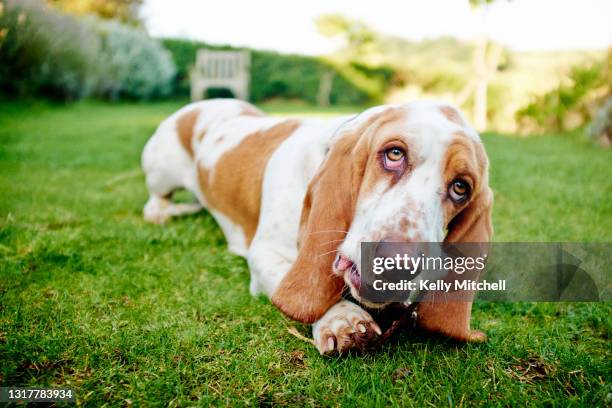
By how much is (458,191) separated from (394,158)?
0.27 m

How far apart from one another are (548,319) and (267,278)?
1.32m

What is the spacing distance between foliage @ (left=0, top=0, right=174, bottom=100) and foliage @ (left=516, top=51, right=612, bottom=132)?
976 cm

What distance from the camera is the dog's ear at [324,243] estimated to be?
1770 mm

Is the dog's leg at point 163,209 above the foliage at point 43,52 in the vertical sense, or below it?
below

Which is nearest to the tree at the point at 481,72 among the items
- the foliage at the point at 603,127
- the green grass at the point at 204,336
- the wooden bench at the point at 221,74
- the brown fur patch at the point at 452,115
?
the foliage at the point at 603,127

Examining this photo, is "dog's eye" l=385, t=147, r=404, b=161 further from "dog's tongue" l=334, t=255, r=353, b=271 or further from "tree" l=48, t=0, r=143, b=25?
"tree" l=48, t=0, r=143, b=25

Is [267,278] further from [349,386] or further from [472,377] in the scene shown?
[472,377]

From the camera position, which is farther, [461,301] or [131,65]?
[131,65]

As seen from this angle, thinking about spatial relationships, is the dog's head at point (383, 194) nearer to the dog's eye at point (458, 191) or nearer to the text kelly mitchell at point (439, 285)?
the dog's eye at point (458, 191)

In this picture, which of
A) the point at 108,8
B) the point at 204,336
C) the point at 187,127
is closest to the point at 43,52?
the point at 187,127

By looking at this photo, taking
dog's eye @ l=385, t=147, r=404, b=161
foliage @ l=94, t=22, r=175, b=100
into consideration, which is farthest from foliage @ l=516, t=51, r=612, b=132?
foliage @ l=94, t=22, r=175, b=100

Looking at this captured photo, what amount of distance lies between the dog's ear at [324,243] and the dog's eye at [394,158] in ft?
0.32

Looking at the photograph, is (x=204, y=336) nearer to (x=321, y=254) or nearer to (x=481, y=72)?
(x=321, y=254)

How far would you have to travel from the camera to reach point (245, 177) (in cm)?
285
